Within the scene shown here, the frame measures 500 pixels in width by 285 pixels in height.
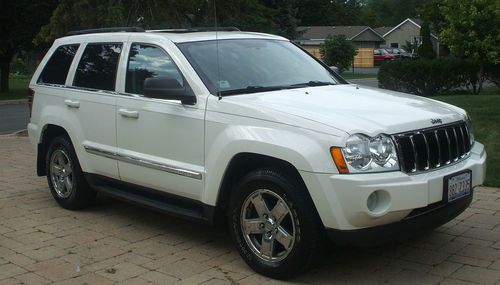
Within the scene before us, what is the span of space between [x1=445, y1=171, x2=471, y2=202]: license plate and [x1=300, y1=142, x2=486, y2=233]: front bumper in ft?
0.60

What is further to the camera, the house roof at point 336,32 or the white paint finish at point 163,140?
the house roof at point 336,32

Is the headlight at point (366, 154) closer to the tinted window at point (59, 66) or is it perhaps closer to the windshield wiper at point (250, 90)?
the windshield wiper at point (250, 90)

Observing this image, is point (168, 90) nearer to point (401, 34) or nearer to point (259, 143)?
point (259, 143)

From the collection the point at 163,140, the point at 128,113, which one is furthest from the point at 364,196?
the point at 128,113

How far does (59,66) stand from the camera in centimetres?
650

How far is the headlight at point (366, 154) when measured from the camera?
385 centimetres

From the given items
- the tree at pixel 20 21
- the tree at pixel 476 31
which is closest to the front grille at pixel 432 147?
the tree at pixel 476 31

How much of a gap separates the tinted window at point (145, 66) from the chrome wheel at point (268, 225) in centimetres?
131

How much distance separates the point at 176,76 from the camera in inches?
198

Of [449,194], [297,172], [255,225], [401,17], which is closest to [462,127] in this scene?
[449,194]

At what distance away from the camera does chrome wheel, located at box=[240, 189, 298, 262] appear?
421cm

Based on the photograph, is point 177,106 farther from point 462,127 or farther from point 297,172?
point 462,127

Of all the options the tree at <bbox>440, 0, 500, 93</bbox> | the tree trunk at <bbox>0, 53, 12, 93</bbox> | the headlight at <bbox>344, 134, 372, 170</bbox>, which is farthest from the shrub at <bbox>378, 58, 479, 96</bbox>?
the tree trunk at <bbox>0, 53, 12, 93</bbox>

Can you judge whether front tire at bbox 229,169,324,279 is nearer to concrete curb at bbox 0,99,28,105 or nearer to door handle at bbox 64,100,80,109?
door handle at bbox 64,100,80,109
